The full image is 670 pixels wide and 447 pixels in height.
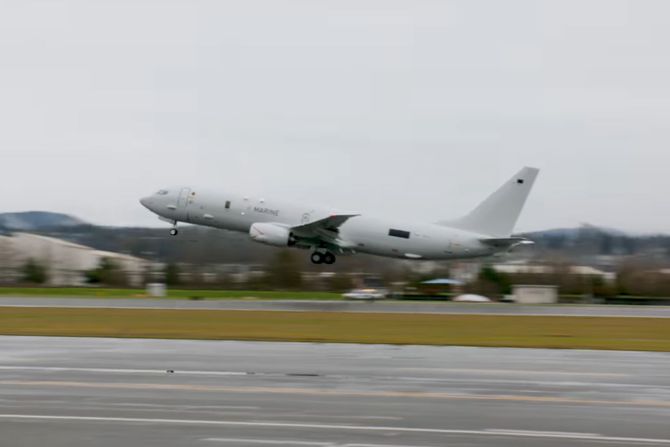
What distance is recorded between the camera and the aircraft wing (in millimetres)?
50906

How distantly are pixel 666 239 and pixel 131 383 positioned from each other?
97.5 metres

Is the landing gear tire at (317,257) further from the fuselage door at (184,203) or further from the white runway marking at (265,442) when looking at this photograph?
the white runway marking at (265,442)

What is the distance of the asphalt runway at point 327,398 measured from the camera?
1087cm

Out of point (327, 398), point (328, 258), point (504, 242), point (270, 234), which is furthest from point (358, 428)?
point (328, 258)

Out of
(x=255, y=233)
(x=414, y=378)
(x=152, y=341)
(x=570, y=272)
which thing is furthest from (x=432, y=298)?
(x=414, y=378)

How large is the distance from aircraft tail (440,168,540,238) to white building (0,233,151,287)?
31604 mm

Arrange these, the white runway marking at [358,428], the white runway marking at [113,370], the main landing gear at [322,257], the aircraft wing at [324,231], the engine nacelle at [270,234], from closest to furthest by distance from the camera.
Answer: the white runway marking at [358,428] → the white runway marking at [113,370] → the aircraft wing at [324,231] → the engine nacelle at [270,234] → the main landing gear at [322,257]

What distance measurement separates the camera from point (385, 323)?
32.1 m

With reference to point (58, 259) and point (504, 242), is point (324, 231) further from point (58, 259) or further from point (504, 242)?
point (58, 259)

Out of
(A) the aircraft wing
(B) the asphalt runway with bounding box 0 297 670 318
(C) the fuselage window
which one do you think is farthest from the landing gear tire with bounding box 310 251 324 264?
(B) the asphalt runway with bounding box 0 297 670 318

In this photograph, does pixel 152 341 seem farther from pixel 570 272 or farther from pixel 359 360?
pixel 570 272

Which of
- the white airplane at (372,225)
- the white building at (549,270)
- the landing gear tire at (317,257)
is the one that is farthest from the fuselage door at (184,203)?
the white building at (549,270)

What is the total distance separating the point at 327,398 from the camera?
13609 mm

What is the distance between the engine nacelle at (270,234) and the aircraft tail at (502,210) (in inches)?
407
